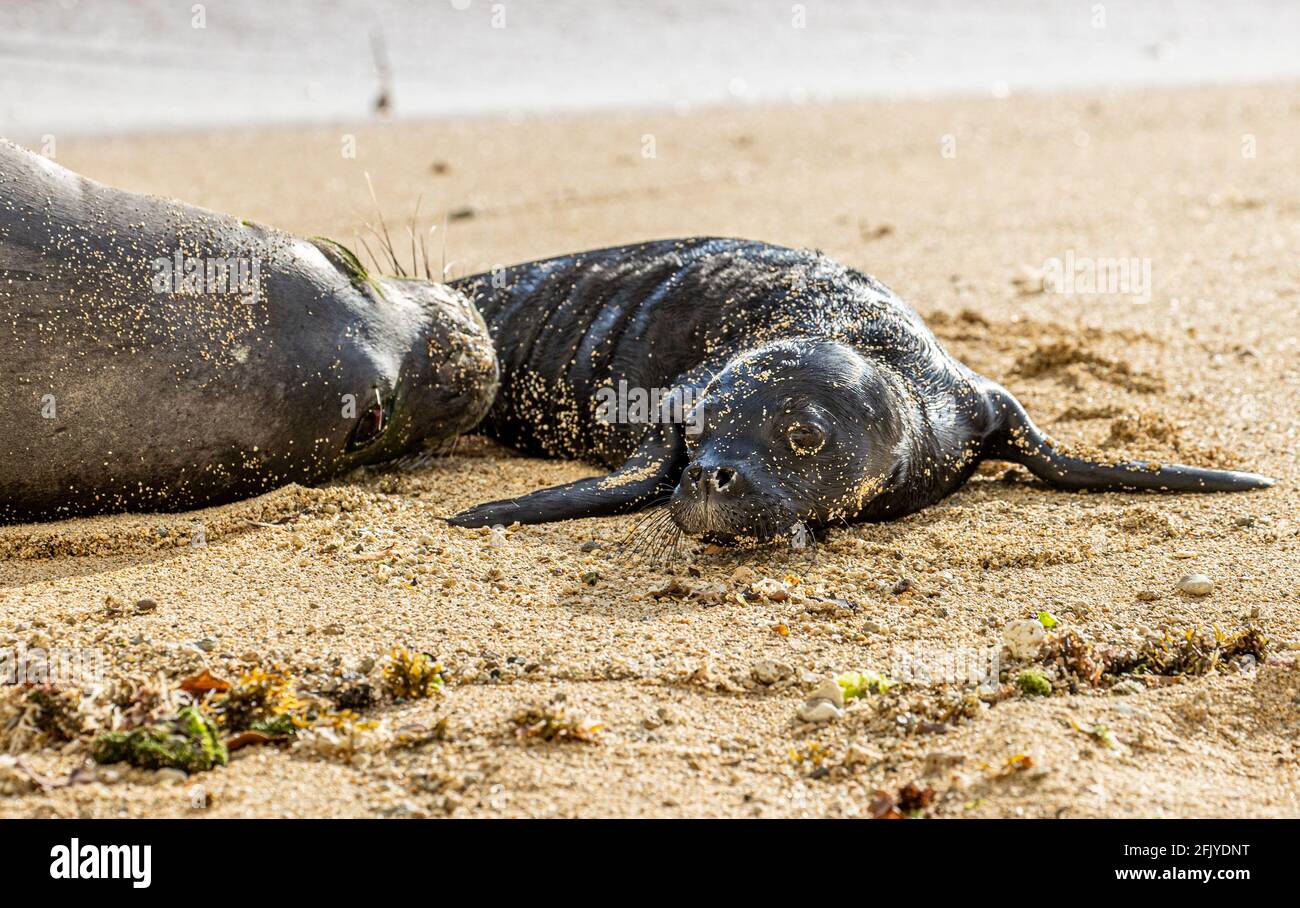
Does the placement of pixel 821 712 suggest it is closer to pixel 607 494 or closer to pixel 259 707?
pixel 259 707

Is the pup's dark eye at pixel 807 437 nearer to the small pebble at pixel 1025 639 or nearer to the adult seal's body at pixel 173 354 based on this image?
the small pebble at pixel 1025 639

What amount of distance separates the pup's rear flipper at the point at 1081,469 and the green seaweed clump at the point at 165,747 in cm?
312

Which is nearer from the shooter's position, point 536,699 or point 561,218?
point 536,699

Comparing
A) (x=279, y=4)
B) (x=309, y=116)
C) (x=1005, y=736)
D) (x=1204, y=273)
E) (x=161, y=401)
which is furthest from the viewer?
(x=279, y=4)

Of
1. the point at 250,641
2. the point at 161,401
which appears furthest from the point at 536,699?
the point at 161,401

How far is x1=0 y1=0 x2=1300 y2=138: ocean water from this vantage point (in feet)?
56.4

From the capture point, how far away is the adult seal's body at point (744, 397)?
467cm

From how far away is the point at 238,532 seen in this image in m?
4.67

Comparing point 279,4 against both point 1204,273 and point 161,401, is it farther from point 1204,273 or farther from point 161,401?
point 161,401

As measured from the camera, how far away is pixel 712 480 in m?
4.53

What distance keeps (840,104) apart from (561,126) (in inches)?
149

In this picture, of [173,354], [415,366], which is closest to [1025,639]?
[415,366]

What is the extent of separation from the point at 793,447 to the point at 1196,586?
51.5 inches

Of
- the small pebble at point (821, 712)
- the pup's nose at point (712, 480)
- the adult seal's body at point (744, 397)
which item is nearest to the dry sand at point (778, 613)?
the small pebble at point (821, 712)
